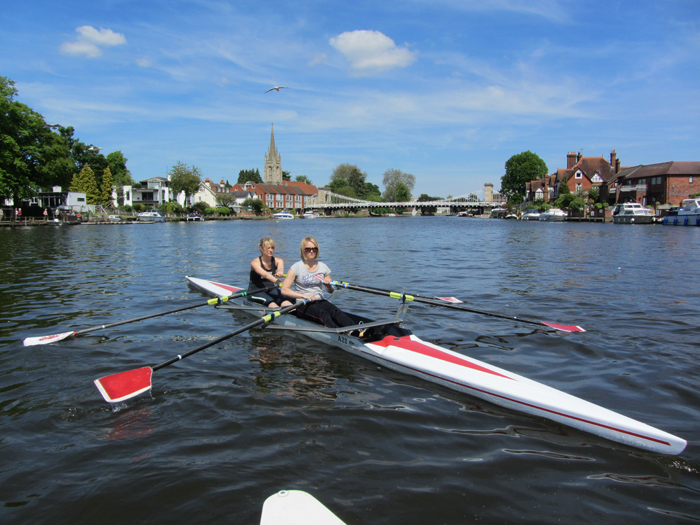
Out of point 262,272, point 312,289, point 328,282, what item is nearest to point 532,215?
point 262,272

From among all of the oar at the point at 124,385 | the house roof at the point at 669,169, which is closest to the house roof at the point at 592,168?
the house roof at the point at 669,169

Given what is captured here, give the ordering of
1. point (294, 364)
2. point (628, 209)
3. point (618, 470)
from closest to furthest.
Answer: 1. point (618, 470)
2. point (294, 364)
3. point (628, 209)

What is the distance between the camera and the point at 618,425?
406 cm

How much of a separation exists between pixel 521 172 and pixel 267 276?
333 ft

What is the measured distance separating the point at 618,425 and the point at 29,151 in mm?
55602

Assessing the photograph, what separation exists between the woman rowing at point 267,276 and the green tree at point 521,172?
9935 cm

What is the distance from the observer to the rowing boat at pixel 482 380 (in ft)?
13.2

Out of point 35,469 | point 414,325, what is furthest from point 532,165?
point 35,469

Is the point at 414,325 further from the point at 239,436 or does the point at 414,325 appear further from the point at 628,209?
the point at 628,209

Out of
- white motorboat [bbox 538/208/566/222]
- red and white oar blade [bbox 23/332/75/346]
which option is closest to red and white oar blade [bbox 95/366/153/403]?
red and white oar blade [bbox 23/332/75/346]

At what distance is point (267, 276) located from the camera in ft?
27.1

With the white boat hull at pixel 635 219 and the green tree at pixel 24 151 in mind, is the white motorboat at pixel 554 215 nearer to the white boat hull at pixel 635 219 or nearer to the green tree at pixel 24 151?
the white boat hull at pixel 635 219

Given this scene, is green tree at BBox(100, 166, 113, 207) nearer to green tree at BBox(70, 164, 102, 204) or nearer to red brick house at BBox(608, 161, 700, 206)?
green tree at BBox(70, 164, 102, 204)

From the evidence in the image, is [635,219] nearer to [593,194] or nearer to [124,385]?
[593,194]
